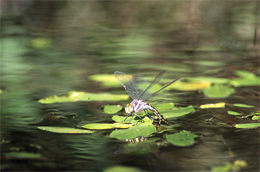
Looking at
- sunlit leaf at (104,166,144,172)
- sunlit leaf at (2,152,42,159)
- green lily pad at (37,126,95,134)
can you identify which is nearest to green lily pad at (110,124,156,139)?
green lily pad at (37,126,95,134)

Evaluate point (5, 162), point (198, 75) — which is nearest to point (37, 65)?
point (198, 75)

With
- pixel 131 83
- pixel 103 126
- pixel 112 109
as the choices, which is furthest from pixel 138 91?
pixel 103 126

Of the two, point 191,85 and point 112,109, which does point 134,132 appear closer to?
point 112,109

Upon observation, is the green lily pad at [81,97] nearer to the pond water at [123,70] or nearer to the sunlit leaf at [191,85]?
the pond water at [123,70]

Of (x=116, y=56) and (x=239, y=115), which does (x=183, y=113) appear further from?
(x=116, y=56)

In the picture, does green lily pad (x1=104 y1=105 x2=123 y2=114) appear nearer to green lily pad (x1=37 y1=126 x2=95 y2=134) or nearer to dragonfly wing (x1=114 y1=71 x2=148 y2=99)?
dragonfly wing (x1=114 y1=71 x2=148 y2=99)

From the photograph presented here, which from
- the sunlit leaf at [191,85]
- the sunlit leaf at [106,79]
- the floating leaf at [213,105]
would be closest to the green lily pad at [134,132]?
the floating leaf at [213,105]
